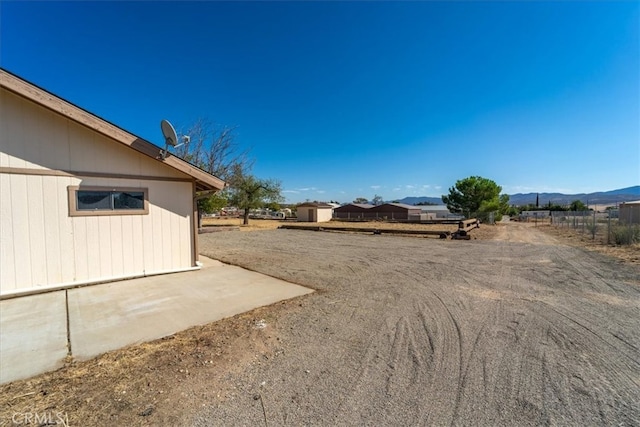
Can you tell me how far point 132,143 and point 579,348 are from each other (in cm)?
789

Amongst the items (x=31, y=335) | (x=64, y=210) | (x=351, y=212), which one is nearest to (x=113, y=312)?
(x=31, y=335)

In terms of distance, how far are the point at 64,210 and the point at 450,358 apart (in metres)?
6.90

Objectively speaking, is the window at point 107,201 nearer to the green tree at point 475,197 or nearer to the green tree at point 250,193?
the green tree at point 250,193

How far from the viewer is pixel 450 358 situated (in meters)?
2.95

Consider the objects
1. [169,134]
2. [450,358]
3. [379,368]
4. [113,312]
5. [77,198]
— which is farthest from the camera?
[169,134]

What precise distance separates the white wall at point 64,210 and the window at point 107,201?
11cm

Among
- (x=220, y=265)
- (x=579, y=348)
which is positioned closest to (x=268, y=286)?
(x=220, y=265)

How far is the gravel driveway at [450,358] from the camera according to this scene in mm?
2186

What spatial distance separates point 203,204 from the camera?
69.9 feet

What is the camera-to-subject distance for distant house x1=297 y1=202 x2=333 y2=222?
1513 inches

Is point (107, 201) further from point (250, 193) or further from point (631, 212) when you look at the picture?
point (631, 212)

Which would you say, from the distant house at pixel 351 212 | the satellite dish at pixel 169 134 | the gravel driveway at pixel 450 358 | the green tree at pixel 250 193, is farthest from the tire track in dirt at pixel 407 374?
the distant house at pixel 351 212

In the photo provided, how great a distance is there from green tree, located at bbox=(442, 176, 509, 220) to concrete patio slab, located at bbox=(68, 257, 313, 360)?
35882mm

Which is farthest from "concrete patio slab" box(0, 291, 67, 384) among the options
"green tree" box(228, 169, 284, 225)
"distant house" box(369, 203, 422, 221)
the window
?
"distant house" box(369, 203, 422, 221)
